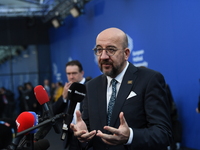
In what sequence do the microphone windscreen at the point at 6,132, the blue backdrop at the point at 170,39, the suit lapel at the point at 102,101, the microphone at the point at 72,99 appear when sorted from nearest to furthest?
the microphone windscreen at the point at 6,132 → the microphone at the point at 72,99 → the suit lapel at the point at 102,101 → the blue backdrop at the point at 170,39

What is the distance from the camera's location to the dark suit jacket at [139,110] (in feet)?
6.89

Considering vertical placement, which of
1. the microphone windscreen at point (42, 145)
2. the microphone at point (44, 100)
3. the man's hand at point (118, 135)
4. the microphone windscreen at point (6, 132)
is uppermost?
the microphone at point (44, 100)

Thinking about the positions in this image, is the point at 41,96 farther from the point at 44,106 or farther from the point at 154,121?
the point at 154,121

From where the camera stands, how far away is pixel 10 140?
1635 mm

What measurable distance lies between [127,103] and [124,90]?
0.33 feet

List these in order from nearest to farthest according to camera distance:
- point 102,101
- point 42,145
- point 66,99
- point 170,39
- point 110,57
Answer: point 42,145
point 110,57
point 102,101
point 66,99
point 170,39

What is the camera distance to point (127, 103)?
227cm

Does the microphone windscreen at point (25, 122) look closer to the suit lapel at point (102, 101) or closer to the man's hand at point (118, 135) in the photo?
the man's hand at point (118, 135)

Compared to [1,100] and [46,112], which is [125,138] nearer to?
[46,112]

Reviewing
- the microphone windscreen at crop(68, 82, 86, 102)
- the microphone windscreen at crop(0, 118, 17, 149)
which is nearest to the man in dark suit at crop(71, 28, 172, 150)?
the microphone windscreen at crop(68, 82, 86, 102)

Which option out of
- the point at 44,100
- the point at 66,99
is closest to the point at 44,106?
the point at 44,100

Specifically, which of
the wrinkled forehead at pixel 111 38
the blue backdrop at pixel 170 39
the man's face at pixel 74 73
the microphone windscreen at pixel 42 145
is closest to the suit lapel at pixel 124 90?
the wrinkled forehead at pixel 111 38

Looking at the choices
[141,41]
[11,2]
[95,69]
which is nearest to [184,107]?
[141,41]

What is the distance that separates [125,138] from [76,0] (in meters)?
9.87
